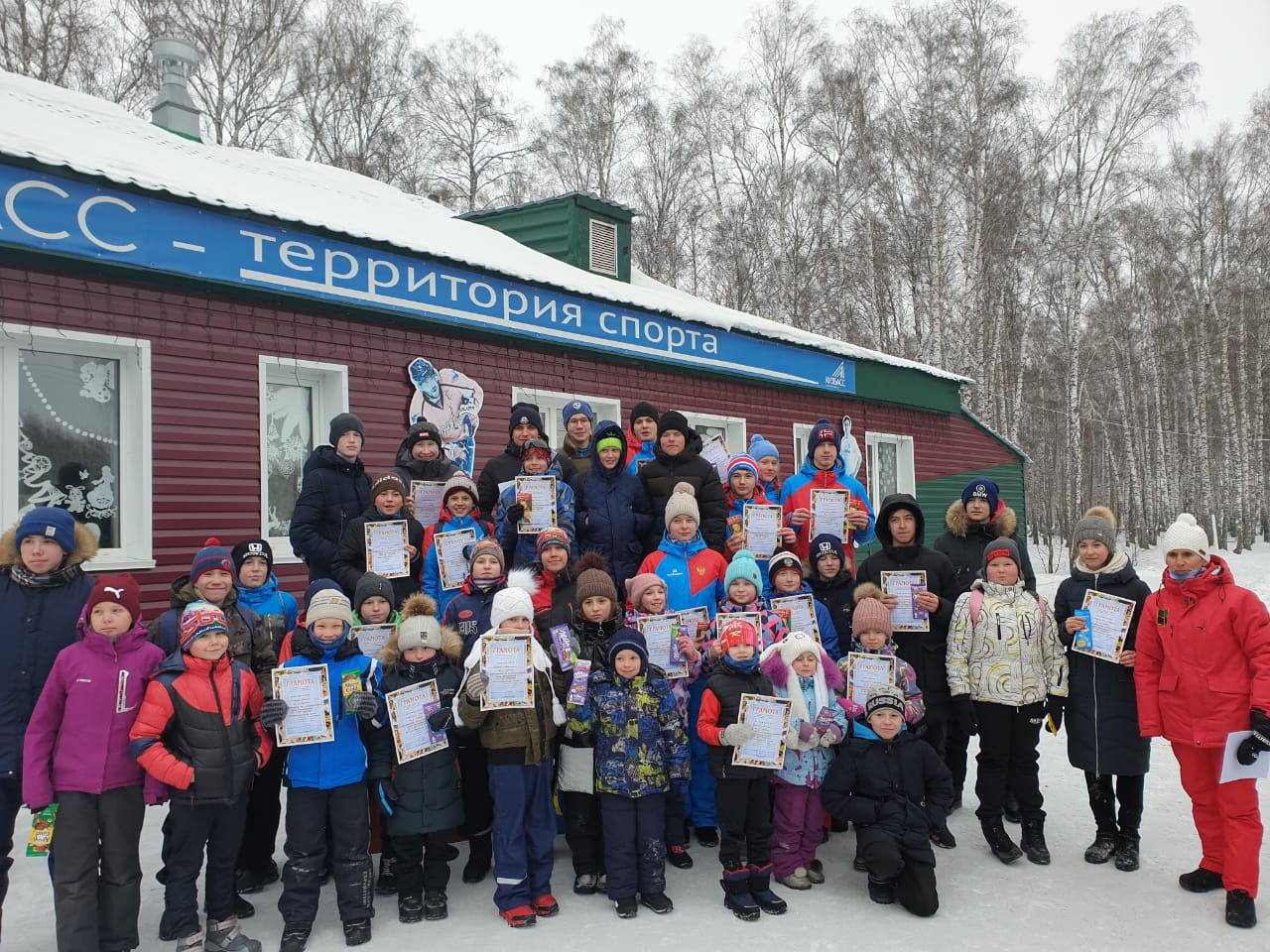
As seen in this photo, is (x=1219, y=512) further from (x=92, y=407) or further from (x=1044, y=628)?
(x=92, y=407)

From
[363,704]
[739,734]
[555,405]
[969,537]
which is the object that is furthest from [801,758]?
[555,405]

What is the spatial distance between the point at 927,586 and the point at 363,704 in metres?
2.99

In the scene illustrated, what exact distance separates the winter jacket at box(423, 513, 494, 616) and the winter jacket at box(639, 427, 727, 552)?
1.00 metres

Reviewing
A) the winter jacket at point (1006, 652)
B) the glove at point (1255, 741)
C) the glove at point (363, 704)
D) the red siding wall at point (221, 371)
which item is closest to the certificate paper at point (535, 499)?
the glove at point (363, 704)

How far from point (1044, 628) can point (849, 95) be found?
22.4m

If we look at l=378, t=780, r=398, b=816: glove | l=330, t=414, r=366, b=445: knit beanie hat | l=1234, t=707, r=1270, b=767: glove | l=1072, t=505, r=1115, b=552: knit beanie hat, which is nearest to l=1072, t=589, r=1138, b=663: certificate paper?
l=1072, t=505, r=1115, b=552: knit beanie hat

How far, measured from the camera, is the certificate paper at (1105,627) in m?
4.48

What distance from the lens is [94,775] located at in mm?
3441

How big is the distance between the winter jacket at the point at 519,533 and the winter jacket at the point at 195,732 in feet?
5.54

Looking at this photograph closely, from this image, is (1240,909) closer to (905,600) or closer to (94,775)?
(905,600)

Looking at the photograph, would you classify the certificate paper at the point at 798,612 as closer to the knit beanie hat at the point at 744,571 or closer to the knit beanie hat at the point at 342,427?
the knit beanie hat at the point at 744,571

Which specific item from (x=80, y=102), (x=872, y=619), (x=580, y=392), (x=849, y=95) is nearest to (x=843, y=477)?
(x=872, y=619)

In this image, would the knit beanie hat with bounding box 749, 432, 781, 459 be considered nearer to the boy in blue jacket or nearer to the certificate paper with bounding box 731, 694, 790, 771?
the certificate paper with bounding box 731, 694, 790, 771

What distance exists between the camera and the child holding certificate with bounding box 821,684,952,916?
4051 mm
